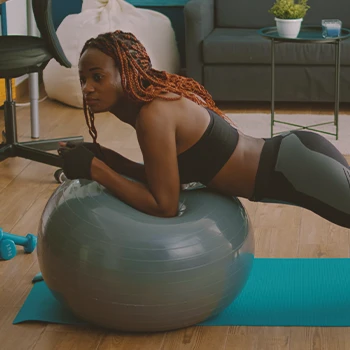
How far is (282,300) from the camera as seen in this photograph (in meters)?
2.56

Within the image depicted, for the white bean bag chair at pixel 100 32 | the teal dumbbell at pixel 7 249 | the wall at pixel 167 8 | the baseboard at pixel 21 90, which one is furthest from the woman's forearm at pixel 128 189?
the wall at pixel 167 8

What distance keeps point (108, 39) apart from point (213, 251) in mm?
667

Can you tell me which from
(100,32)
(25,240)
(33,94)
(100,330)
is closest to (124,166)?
(100,330)

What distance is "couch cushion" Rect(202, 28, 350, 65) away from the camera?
4.80 m

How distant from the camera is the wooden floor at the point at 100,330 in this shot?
2.34 meters

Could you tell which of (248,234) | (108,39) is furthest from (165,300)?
(108,39)

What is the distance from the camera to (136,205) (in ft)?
7.70

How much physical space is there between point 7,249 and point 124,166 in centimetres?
62

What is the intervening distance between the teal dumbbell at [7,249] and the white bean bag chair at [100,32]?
7.12 ft

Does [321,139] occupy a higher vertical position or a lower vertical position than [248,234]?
higher

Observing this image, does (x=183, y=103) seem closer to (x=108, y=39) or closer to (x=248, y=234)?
(x=108, y=39)

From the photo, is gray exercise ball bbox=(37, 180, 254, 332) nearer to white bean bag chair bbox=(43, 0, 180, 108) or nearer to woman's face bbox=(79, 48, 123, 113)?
woman's face bbox=(79, 48, 123, 113)

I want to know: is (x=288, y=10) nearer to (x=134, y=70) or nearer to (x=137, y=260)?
(x=134, y=70)

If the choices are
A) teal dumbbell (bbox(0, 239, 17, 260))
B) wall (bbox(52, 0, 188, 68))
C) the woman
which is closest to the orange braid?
the woman
